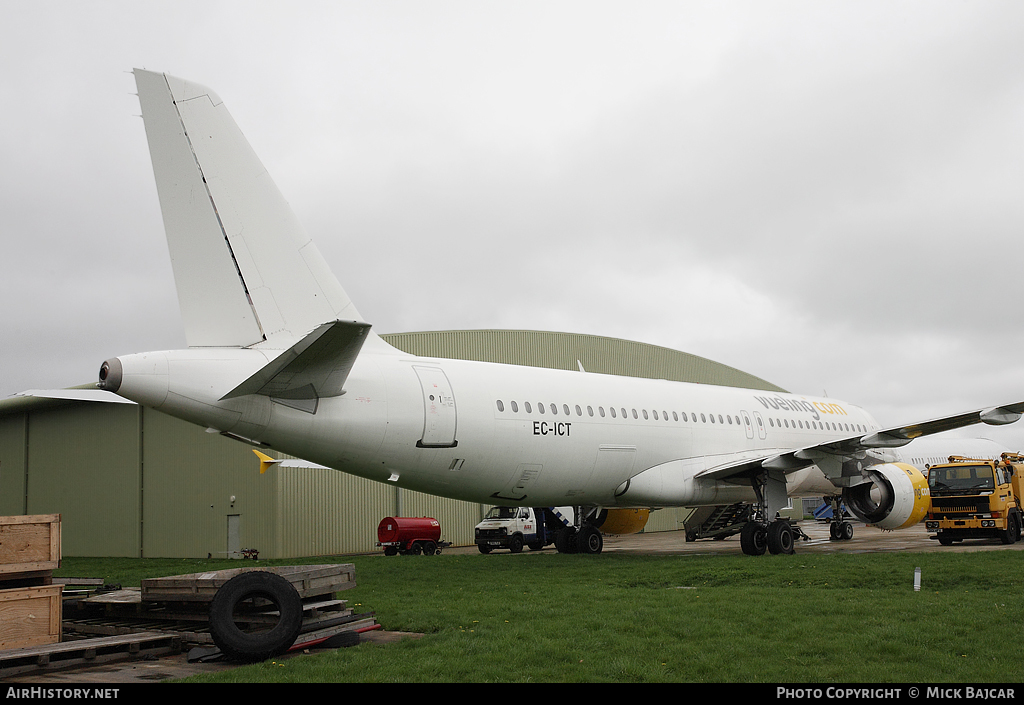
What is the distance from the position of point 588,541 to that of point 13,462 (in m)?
26.8

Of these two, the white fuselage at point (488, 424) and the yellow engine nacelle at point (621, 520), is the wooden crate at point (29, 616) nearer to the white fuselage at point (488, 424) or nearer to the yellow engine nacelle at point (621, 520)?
the white fuselage at point (488, 424)

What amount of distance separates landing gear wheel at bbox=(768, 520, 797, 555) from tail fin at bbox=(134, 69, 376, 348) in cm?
1098

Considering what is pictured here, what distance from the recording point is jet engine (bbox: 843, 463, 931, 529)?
1903 cm

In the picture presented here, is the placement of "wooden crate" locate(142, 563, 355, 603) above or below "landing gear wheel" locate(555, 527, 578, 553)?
above

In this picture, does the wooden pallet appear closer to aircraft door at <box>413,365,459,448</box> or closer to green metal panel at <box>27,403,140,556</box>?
aircraft door at <box>413,365,459,448</box>

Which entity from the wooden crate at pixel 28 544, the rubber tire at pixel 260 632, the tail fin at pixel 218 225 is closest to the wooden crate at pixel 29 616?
the wooden crate at pixel 28 544

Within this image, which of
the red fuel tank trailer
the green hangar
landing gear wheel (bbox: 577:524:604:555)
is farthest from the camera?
the green hangar

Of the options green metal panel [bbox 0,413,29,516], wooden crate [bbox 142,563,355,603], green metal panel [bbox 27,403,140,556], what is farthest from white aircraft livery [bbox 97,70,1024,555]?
green metal panel [bbox 0,413,29,516]

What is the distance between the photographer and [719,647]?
6914 millimetres

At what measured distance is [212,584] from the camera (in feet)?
26.4

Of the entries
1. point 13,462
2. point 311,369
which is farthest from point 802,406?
point 13,462

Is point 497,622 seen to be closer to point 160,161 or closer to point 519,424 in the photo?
point 519,424

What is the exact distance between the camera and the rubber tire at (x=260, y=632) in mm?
6762
